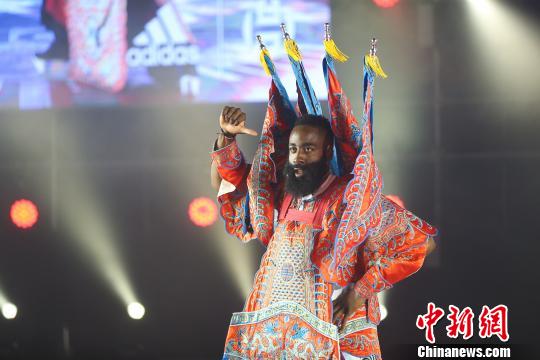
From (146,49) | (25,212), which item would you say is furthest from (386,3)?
(25,212)

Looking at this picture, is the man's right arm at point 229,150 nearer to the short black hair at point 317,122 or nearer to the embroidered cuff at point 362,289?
the short black hair at point 317,122

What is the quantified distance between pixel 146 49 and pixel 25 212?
A: 142cm

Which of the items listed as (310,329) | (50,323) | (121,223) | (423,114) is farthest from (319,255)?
(50,323)

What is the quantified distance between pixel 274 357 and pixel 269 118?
0.81 metres

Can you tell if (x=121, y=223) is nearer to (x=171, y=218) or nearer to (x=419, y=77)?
(x=171, y=218)

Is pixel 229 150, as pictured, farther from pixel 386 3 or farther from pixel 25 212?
pixel 25 212

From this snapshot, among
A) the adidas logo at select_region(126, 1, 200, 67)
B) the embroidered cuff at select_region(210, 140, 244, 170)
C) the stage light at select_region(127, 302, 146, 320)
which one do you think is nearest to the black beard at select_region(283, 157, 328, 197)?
the embroidered cuff at select_region(210, 140, 244, 170)

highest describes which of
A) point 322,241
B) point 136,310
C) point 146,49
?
point 146,49

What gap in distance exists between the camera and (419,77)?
17.9 ft

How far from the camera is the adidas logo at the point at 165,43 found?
5715 mm
